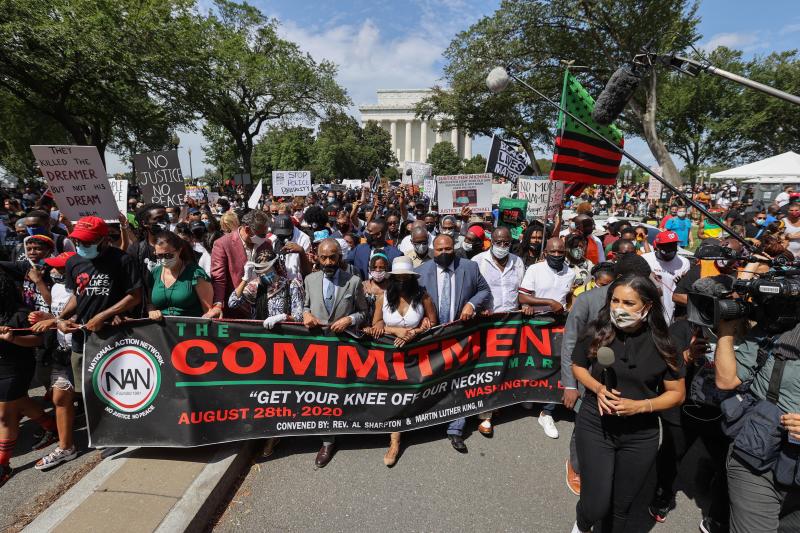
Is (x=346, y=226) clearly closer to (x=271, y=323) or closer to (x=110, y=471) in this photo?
(x=271, y=323)

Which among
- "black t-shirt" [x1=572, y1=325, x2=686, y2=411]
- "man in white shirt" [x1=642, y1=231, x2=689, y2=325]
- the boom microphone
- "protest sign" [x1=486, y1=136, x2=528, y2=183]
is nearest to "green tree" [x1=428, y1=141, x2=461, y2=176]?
"protest sign" [x1=486, y1=136, x2=528, y2=183]

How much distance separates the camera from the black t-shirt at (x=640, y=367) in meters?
2.41

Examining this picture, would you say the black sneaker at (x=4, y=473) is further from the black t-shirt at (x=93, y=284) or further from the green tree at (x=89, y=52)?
the green tree at (x=89, y=52)

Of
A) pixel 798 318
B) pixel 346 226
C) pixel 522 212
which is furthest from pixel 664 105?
pixel 798 318

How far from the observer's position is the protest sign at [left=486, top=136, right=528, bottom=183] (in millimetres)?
9273

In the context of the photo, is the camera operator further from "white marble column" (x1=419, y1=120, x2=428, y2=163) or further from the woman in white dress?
"white marble column" (x1=419, y1=120, x2=428, y2=163)

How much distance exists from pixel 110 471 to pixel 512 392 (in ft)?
11.5

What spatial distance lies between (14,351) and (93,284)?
0.80m

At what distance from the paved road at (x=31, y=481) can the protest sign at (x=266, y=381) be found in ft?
1.21

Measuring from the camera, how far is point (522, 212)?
30.1 feet

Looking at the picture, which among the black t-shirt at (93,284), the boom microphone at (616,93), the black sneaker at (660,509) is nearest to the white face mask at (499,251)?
the boom microphone at (616,93)

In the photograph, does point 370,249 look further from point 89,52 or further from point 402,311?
point 89,52

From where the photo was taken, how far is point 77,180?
5.15 m

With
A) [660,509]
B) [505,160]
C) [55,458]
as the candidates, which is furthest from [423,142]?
[660,509]
